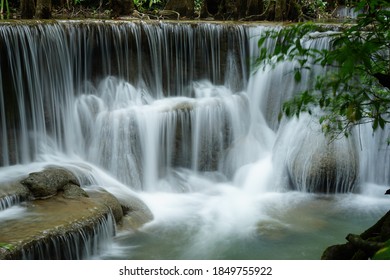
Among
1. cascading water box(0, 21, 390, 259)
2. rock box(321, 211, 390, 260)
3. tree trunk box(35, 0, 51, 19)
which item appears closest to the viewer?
rock box(321, 211, 390, 260)

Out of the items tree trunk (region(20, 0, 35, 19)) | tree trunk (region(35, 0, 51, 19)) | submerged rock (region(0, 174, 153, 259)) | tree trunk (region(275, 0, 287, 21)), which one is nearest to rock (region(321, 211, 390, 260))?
submerged rock (region(0, 174, 153, 259))

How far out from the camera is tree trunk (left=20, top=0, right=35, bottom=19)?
10.9 m

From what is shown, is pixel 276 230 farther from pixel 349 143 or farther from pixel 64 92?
pixel 64 92

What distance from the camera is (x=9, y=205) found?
6.43 m

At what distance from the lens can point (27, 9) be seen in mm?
10969

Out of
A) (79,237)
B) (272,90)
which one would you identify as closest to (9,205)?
(79,237)

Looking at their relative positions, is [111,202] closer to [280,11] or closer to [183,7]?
[183,7]

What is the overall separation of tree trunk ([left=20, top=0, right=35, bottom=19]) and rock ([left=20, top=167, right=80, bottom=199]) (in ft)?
16.9

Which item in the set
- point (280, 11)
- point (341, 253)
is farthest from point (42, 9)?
point (341, 253)

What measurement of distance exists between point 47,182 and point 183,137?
11.6 feet

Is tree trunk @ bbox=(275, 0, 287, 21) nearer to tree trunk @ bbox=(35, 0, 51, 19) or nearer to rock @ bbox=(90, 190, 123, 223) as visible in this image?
tree trunk @ bbox=(35, 0, 51, 19)

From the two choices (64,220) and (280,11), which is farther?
(280,11)

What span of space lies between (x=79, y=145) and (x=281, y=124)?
13.8 ft

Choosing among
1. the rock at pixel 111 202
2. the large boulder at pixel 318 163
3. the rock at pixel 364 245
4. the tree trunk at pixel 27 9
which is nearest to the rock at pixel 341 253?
the rock at pixel 364 245
